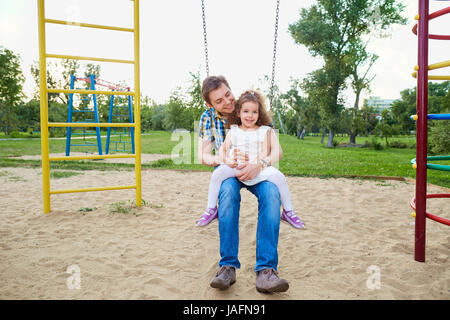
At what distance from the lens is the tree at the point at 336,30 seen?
664 inches

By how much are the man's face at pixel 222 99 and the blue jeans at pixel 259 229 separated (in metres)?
0.78

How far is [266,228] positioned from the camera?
185 cm

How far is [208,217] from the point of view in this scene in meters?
2.15

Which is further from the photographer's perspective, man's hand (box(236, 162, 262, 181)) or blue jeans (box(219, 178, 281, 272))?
man's hand (box(236, 162, 262, 181))

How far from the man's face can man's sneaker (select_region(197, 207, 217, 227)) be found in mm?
806

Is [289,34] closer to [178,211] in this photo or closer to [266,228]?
[178,211]

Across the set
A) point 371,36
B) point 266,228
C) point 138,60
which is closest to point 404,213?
point 266,228

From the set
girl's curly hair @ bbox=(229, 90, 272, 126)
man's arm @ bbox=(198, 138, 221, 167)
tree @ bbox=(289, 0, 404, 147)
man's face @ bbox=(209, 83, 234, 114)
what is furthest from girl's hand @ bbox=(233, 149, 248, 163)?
tree @ bbox=(289, 0, 404, 147)

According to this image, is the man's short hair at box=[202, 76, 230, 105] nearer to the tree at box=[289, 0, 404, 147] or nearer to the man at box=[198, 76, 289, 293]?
the man at box=[198, 76, 289, 293]

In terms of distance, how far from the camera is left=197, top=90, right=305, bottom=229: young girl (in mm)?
2082

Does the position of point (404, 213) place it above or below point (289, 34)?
below

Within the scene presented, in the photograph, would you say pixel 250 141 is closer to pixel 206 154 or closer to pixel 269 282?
pixel 206 154

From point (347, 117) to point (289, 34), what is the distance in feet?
19.8

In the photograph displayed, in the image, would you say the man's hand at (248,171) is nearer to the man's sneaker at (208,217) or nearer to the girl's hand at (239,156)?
the girl's hand at (239,156)
